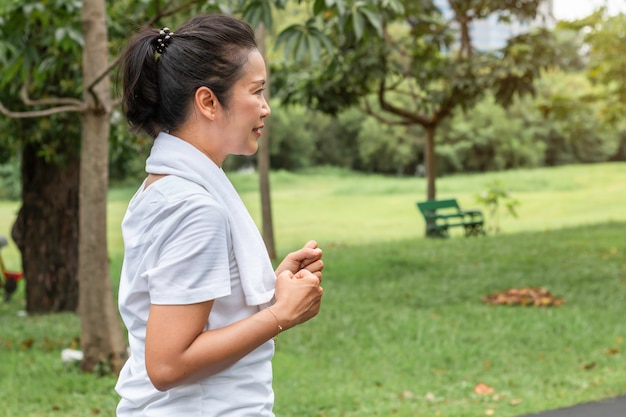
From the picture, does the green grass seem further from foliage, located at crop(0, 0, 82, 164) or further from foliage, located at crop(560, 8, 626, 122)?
foliage, located at crop(560, 8, 626, 122)

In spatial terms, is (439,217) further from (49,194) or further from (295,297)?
(295,297)

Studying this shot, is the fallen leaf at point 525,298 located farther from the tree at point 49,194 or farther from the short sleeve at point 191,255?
the short sleeve at point 191,255

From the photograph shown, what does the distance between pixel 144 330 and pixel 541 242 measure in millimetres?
12876

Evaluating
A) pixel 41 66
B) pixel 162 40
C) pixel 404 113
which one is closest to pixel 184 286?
pixel 162 40

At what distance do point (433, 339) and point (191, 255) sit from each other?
5.93m

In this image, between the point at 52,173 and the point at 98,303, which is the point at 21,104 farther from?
the point at 98,303

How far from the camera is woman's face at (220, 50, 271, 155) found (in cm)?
161

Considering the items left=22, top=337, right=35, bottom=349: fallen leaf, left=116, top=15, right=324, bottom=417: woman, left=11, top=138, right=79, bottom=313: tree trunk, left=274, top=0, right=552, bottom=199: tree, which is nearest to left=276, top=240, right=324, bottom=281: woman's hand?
left=116, top=15, right=324, bottom=417: woman

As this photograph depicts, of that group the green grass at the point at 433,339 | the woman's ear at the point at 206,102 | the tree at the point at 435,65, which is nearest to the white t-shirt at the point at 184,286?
the woman's ear at the point at 206,102

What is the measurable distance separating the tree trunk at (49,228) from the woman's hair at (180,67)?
25.6 feet

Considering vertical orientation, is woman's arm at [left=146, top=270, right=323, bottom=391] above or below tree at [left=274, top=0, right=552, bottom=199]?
below

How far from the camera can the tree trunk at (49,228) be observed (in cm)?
932

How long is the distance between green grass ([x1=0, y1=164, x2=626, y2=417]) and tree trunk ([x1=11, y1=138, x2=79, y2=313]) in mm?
462

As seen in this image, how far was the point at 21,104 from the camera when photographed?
927 centimetres
